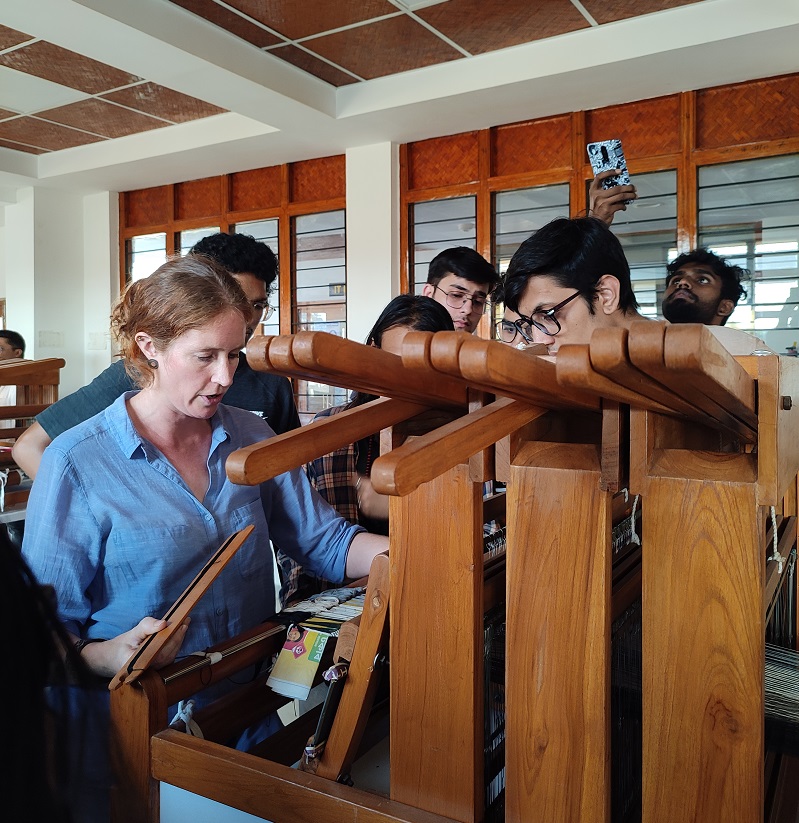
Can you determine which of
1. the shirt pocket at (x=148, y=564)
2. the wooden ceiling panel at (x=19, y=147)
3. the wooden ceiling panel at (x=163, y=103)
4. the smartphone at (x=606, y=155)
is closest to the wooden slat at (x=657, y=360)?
the shirt pocket at (x=148, y=564)

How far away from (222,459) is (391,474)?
1126 millimetres

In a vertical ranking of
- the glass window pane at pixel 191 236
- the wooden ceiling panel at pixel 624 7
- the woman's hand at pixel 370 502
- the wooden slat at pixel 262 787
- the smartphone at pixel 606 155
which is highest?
the wooden ceiling panel at pixel 624 7

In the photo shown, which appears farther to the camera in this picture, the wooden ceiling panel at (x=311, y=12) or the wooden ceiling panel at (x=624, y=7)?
the wooden ceiling panel at (x=311, y=12)

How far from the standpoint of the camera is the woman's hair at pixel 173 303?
1576 millimetres

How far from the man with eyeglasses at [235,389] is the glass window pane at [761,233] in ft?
11.2

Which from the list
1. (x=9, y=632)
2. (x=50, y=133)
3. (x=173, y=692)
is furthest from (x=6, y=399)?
(x=9, y=632)

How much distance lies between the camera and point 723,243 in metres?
4.90

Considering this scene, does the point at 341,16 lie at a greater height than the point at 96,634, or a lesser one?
greater

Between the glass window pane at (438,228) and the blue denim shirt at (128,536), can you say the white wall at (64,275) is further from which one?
the blue denim shirt at (128,536)

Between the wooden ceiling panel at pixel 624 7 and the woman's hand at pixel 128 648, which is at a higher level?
the wooden ceiling panel at pixel 624 7

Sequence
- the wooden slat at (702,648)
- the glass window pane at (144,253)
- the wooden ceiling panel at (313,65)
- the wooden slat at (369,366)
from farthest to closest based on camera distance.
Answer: the glass window pane at (144,253) < the wooden ceiling panel at (313,65) < the wooden slat at (702,648) < the wooden slat at (369,366)

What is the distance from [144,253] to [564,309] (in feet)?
22.4

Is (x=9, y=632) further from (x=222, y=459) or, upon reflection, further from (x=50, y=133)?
(x=50, y=133)

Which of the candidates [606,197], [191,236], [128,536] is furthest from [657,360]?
[191,236]
